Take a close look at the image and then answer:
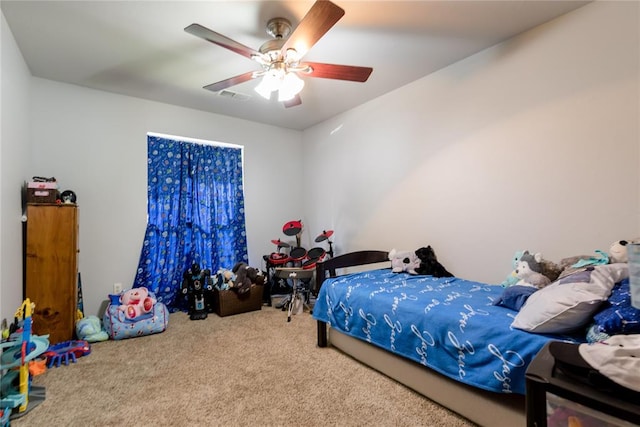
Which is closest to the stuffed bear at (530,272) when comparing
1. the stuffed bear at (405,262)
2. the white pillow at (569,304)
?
the white pillow at (569,304)

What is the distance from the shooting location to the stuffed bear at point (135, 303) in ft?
9.50

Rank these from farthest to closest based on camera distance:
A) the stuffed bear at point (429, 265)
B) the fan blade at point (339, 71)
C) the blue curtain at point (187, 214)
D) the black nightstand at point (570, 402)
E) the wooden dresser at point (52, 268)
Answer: the blue curtain at point (187, 214), the stuffed bear at point (429, 265), the wooden dresser at point (52, 268), the fan blade at point (339, 71), the black nightstand at point (570, 402)

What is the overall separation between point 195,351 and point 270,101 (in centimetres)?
275

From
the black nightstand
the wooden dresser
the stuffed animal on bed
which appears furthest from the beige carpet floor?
the stuffed animal on bed

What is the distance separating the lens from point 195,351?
8.39 ft

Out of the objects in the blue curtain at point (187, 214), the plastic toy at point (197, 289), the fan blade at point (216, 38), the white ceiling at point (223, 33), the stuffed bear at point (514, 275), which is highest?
the white ceiling at point (223, 33)

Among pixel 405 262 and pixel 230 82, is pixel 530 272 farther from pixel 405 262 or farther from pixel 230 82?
pixel 230 82

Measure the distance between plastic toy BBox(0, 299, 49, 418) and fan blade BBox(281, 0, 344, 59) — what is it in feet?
7.70

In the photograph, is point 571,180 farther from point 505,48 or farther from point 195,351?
point 195,351

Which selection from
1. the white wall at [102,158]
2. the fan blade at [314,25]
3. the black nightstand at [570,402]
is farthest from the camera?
the white wall at [102,158]

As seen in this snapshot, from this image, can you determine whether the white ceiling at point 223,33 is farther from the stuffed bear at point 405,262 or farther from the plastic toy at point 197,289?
the plastic toy at point 197,289

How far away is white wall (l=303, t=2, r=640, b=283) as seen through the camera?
1973mm

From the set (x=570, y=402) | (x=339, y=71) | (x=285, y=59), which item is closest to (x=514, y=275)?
(x=570, y=402)

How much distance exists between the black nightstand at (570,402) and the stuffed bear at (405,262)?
6.27 feet
